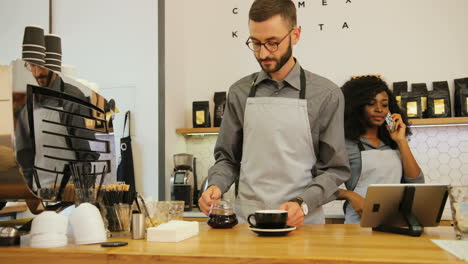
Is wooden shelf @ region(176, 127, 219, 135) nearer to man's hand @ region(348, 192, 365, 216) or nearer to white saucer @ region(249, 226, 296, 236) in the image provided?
man's hand @ region(348, 192, 365, 216)

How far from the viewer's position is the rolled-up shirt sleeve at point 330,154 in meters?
1.83

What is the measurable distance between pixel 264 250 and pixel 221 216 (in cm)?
51

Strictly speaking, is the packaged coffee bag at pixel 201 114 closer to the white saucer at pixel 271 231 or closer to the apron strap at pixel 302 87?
the apron strap at pixel 302 87

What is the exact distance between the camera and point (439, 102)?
344 centimetres

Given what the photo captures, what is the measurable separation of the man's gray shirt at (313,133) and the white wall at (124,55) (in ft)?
5.55

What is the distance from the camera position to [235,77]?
4086 millimetres

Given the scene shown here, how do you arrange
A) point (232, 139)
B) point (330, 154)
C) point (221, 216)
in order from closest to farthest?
point (221, 216) < point (330, 154) < point (232, 139)

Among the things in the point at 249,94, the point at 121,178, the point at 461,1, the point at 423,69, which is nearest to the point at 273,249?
the point at 249,94

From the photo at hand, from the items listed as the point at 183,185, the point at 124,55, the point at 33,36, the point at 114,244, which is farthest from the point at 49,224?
the point at 124,55

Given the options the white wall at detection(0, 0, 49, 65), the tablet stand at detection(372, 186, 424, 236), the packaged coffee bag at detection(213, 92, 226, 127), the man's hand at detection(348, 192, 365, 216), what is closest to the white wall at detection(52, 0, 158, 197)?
the white wall at detection(0, 0, 49, 65)

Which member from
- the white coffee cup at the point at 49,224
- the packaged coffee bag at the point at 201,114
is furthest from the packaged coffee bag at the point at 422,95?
the white coffee cup at the point at 49,224

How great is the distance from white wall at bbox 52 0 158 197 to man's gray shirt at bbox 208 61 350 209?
1.69 meters

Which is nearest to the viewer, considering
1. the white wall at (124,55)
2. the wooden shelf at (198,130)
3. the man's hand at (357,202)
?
the man's hand at (357,202)

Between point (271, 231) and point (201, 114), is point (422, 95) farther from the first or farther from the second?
point (271, 231)
